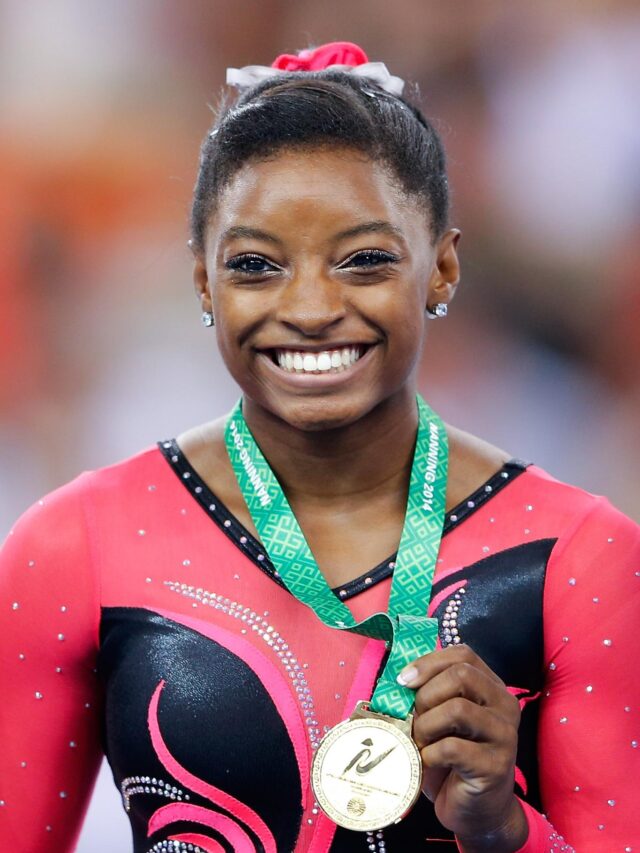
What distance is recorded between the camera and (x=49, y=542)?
6.34 feet

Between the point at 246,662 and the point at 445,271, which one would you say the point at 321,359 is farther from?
the point at 246,662

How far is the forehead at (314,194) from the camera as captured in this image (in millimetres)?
1788

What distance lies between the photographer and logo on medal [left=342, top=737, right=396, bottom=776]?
159 centimetres

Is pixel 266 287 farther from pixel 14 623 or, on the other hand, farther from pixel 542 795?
pixel 542 795

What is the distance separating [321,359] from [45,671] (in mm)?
594

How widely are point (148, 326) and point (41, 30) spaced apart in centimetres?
100

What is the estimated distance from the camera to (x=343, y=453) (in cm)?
198

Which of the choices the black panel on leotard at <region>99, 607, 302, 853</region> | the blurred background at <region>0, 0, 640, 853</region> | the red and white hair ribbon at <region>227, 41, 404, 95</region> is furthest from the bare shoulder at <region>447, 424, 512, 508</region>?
the blurred background at <region>0, 0, 640, 853</region>

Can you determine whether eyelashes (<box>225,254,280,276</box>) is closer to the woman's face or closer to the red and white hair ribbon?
the woman's face

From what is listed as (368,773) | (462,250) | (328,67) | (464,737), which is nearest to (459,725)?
(464,737)

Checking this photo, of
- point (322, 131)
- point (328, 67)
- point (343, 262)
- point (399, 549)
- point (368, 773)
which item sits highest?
point (328, 67)

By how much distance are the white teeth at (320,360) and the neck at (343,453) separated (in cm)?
16

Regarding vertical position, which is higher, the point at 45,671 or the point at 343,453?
the point at 343,453

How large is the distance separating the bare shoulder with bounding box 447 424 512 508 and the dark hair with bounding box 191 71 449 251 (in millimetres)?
323
